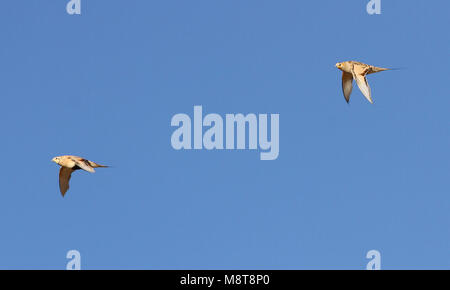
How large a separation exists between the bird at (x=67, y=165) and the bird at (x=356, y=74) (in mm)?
12353

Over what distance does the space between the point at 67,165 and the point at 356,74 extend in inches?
551


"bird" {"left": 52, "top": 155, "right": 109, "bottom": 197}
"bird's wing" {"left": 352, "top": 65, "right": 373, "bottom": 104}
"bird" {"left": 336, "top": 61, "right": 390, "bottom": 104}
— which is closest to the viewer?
"bird's wing" {"left": 352, "top": 65, "right": 373, "bottom": 104}

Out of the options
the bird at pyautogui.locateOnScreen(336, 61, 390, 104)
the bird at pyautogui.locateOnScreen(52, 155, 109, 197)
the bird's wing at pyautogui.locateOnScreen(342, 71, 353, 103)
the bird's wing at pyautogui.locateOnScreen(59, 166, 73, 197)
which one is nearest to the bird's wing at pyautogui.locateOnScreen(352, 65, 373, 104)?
the bird at pyautogui.locateOnScreen(336, 61, 390, 104)

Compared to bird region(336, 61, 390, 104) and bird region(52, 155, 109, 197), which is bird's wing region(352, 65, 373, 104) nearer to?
bird region(336, 61, 390, 104)

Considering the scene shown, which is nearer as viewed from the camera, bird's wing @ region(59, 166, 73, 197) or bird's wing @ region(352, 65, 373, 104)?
bird's wing @ region(352, 65, 373, 104)

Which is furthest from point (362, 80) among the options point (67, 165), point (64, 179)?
point (64, 179)

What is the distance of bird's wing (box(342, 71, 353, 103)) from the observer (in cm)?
4428

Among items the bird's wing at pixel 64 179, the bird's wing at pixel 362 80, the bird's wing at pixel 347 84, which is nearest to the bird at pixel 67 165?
the bird's wing at pixel 64 179

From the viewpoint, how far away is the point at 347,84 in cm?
4447

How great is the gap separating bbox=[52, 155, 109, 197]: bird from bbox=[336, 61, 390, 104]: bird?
12.4 m

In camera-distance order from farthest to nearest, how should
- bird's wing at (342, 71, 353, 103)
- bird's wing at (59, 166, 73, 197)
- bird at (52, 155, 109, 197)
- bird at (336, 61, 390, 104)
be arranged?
1. bird's wing at (342, 71, 353, 103)
2. bird's wing at (59, 166, 73, 197)
3. bird at (52, 155, 109, 197)
4. bird at (336, 61, 390, 104)

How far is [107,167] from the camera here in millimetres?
37906
